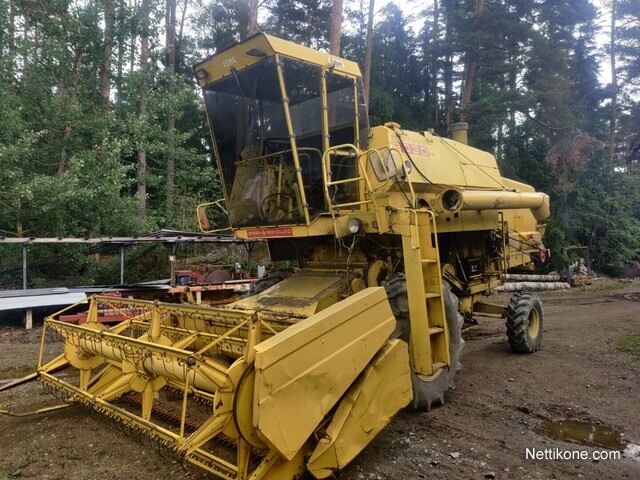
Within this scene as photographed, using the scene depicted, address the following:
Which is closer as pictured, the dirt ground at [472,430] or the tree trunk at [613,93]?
the dirt ground at [472,430]

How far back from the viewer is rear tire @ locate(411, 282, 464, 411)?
15.0 ft

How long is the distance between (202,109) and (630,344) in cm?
1925

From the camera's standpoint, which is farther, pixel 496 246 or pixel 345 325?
pixel 496 246

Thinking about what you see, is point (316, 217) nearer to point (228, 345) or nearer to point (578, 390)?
point (228, 345)

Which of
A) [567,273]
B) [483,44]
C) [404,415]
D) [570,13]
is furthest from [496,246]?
[570,13]

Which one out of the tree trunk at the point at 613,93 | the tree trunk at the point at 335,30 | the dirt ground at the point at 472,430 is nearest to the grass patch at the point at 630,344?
the dirt ground at the point at 472,430

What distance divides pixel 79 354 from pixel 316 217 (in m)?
2.85

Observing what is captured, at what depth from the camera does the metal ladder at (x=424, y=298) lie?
4.52 m

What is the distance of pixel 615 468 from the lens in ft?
11.9

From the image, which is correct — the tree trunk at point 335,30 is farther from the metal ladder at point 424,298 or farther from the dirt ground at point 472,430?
the metal ladder at point 424,298

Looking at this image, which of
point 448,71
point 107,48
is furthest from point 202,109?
point 448,71

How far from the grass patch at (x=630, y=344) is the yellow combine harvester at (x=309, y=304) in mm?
1267

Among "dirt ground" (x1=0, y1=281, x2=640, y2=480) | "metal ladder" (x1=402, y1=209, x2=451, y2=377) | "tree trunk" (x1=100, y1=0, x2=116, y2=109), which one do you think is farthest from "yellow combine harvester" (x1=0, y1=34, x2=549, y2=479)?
"tree trunk" (x1=100, y1=0, x2=116, y2=109)

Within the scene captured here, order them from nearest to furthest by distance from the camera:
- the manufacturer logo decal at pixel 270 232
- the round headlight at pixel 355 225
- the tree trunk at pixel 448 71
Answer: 1. the round headlight at pixel 355 225
2. the manufacturer logo decal at pixel 270 232
3. the tree trunk at pixel 448 71
